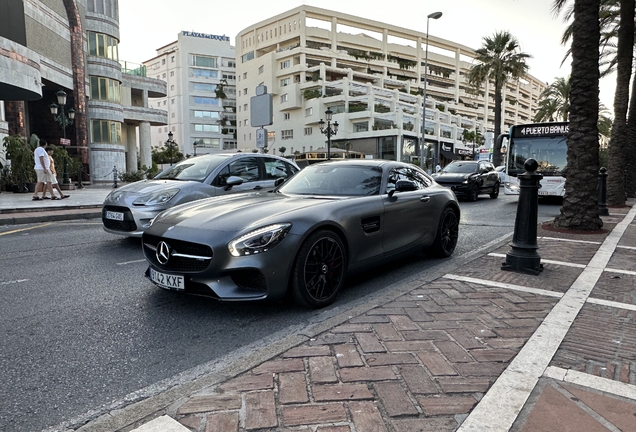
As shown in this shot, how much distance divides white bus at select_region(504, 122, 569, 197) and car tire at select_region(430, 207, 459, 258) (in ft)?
30.6

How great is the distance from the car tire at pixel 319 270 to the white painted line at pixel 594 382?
1865 mm

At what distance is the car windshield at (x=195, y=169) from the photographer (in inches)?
285

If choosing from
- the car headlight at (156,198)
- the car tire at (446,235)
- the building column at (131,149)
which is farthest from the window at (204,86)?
the car tire at (446,235)

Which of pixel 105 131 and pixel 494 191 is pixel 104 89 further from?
pixel 494 191

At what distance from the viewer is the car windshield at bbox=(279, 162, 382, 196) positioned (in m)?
4.77

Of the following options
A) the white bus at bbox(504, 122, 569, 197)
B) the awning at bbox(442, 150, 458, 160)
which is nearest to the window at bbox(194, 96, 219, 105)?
the awning at bbox(442, 150, 458, 160)

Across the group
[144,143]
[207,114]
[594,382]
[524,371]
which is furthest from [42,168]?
[207,114]

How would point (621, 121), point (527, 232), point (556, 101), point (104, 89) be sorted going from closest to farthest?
point (527, 232) → point (621, 121) → point (104, 89) → point (556, 101)

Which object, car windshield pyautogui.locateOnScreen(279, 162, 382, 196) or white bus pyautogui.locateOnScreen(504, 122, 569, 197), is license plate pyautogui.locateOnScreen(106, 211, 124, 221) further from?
white bus pyautogui.locateOnScreen(504, 122, 569, 197)

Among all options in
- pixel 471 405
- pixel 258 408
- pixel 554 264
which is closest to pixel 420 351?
pixel 471 405

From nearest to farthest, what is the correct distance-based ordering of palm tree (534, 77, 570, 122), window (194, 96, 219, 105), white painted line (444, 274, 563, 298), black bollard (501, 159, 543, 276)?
white painted line (444, 274, 563, 298)
black bollard (501, 159, 543, 276)
palm tree (534, 77, 570, 122)
window (194, 96, 219, 105)

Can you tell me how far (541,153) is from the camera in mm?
14195

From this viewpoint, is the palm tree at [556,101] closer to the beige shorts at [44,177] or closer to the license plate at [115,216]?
the beige shorts at [44,177]

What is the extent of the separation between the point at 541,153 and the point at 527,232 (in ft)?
34.6
